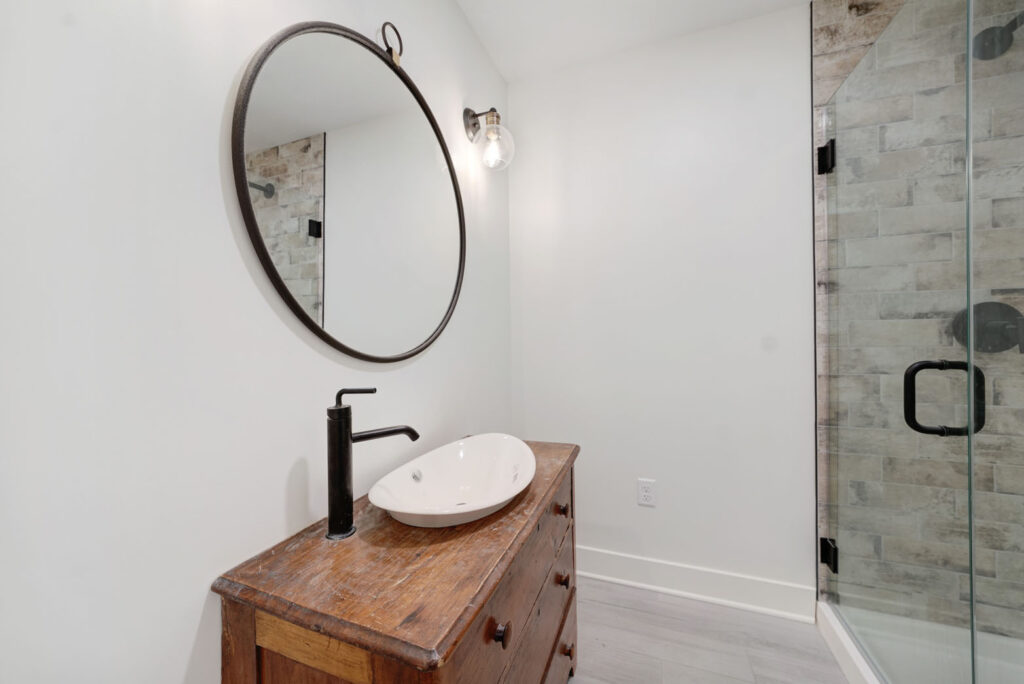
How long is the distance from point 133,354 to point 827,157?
7.11ft

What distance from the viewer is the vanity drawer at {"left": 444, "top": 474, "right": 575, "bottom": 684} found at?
0.64m

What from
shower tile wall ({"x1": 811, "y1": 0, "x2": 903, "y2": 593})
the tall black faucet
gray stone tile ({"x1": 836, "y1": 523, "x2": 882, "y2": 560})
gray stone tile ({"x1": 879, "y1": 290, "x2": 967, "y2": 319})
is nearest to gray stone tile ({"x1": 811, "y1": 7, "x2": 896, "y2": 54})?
shower tile wall ({"x1": 811, "y1": 0, "x2": 903, "y2": 593})

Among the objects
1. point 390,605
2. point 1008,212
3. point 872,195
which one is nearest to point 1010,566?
point 1008,212

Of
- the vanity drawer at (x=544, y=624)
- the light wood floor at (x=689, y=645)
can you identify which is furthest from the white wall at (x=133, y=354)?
the light wood floor at (x=689, y=645)

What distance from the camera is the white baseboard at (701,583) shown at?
1639 mm

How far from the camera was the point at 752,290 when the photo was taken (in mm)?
1683

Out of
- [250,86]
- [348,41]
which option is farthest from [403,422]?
[348,41]

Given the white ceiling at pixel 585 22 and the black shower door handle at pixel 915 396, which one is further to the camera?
the white ceiling at pixel 585 22

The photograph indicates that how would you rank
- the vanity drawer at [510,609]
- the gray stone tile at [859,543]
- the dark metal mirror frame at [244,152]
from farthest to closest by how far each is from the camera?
the gray stone tile at [859,543] < the dark metal mirror frame at [244,152] < the vanity drawer at [510,609]

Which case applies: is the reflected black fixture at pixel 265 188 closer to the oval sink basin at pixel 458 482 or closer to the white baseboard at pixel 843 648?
the oval sink basin at pixel 458 482

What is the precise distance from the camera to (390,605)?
2.02 feet

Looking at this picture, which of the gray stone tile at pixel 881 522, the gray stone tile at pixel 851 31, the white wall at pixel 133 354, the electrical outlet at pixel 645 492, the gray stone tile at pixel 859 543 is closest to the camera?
the white wall at pixel 133 354

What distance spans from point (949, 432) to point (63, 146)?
1987 millimetres

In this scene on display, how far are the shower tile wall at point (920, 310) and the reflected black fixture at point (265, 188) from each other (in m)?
1.74
